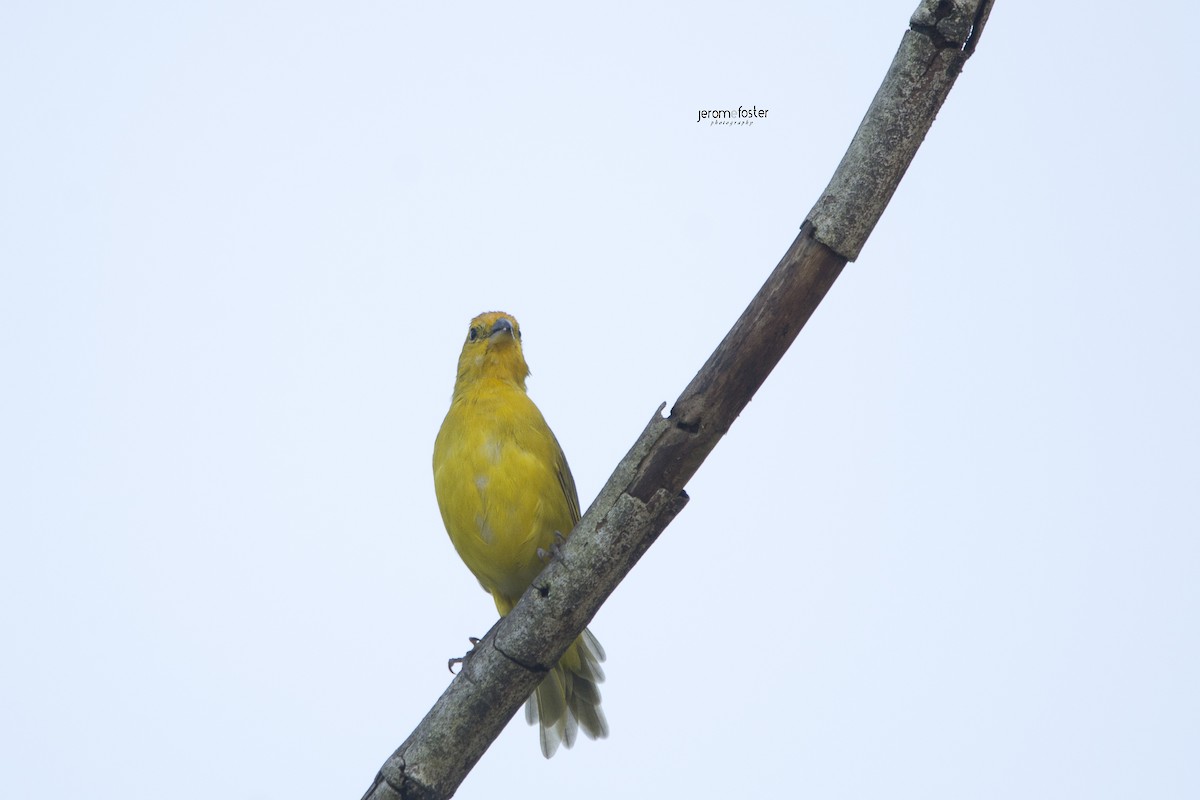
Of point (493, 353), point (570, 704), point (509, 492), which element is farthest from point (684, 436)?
point (570, 704)

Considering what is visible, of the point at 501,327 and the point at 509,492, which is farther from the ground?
the point at 501,327

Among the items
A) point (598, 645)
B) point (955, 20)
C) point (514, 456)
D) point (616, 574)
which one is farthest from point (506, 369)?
point (955, 20)

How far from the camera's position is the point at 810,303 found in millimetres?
4738

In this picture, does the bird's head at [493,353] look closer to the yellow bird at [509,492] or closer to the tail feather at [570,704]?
the yellow bird at [509,492]

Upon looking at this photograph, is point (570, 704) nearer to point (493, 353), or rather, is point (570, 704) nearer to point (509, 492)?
point (509, 492)

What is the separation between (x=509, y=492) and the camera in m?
7.09

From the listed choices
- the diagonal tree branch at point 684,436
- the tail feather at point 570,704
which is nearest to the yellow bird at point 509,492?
the tail feather at point 570,704

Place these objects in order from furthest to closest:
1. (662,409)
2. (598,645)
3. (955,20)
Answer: (598,645)
(662,409)
(955,20)

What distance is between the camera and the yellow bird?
7.13 meters

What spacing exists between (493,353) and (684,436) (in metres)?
3.33

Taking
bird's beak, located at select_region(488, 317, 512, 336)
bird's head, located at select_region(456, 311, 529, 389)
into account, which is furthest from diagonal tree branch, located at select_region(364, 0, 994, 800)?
bird's beak, located at select_region(488, 317, 512, 336)

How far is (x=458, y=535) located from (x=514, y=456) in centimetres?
62

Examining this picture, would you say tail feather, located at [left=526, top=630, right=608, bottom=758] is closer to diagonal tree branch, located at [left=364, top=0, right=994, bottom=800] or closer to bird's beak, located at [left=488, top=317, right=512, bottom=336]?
bird's beak, located at [left=488, top=317, right=512, bottom=336]

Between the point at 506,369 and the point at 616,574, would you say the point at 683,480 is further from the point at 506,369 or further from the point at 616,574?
the point at 506,369
